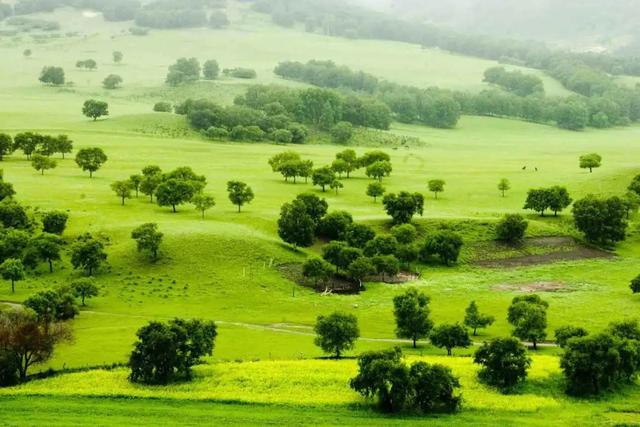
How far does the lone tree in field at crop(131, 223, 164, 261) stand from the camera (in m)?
118

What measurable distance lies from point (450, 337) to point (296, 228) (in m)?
43.4

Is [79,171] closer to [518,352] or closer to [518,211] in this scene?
[518,211]

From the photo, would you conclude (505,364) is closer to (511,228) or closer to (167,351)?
(167,351)

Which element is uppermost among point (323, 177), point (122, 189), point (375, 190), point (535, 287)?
point (323, 177)

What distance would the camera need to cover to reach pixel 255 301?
110 metres

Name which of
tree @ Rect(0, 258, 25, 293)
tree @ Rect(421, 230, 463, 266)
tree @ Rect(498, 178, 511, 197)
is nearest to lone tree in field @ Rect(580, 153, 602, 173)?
tree @ Rect(498, 178, 511, 197)

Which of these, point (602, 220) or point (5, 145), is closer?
point (602, 220)

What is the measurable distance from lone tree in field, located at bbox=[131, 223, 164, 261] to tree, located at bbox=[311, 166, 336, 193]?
50.4 m

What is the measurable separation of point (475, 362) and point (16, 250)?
226 feet

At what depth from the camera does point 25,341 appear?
3083 inches

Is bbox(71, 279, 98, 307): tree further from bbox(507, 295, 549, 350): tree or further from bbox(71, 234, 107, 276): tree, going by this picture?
bbox(507, 295, 549, 350): tree

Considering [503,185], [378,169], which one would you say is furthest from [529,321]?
[378,169]

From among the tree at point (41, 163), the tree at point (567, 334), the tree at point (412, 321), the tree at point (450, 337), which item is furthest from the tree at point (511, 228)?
the tree at point (41, 163)

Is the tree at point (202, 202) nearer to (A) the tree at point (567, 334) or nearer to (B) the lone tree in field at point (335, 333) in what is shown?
(B) the lone tree in field at point (335, 333)
